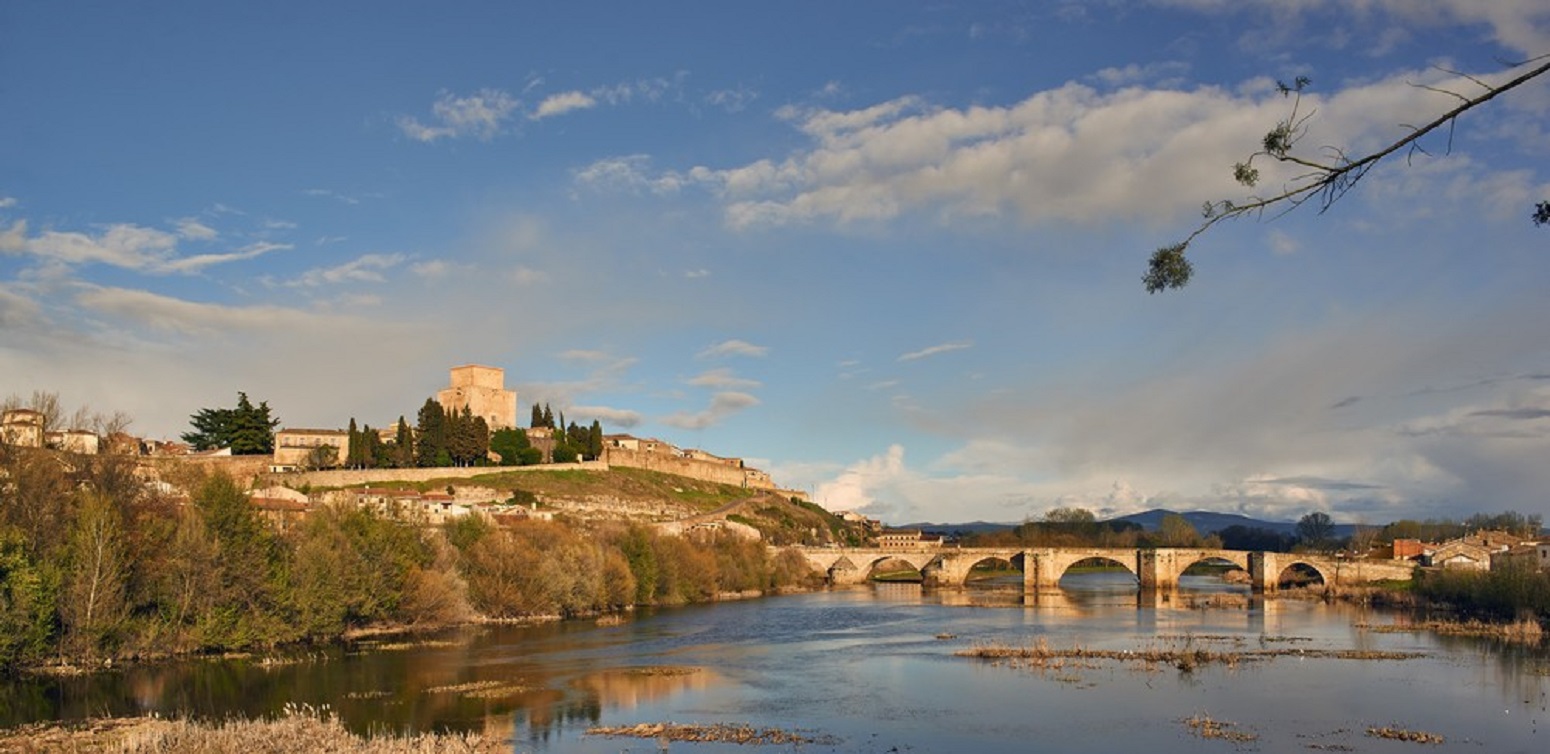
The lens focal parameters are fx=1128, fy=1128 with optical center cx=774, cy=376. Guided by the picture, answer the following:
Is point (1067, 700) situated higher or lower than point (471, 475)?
lower

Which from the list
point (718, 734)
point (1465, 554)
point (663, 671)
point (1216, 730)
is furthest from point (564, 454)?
point (1216, 730)

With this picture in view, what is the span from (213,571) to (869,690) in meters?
21.5

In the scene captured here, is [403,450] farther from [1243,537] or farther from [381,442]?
[1243,537]

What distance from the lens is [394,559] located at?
44469 mm

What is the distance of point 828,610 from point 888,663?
2487cm

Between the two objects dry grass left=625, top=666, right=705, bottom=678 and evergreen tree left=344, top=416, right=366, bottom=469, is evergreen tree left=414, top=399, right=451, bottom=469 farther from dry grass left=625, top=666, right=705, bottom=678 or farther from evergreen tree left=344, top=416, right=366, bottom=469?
dry grass left=625, top=666, right=705, bottom=678

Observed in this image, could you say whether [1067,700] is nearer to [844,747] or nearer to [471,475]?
[844,747]

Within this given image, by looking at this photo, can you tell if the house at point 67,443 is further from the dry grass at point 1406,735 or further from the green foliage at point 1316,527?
the green foliage at point 1316,527

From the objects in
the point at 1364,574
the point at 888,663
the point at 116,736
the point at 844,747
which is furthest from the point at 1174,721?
the point at 1364,574

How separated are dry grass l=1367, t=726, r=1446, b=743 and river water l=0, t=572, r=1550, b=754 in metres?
0.34

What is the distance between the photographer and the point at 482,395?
110188 mm

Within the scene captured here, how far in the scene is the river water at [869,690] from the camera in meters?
24.1

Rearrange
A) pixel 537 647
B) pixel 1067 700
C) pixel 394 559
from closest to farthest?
1. pixel 1067 700
2. pixel 537 647
3. pixel 394 559

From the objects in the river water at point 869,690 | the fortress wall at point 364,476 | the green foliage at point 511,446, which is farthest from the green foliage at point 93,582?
the green foliage at point 511,446
